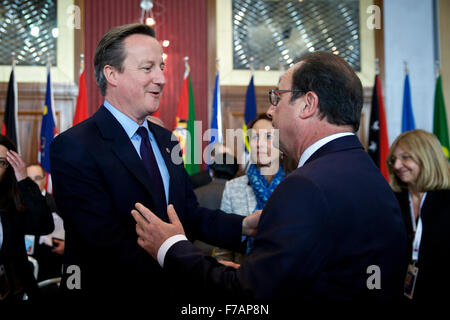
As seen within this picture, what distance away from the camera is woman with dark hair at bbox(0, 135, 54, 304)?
2176 mm

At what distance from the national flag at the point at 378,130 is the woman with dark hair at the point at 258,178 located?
2.69 m

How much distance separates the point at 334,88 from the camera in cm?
123

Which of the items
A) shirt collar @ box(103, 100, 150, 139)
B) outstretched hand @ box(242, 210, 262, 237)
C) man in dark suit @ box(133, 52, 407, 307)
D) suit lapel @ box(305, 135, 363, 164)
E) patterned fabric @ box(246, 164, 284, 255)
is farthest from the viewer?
patterned fabric @ box(246, 164, 284, 255)

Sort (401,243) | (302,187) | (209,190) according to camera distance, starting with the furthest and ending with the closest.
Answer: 1. (209,190)
2. (401,243)
3. (302,187)

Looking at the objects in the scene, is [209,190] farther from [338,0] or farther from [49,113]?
[338,0]

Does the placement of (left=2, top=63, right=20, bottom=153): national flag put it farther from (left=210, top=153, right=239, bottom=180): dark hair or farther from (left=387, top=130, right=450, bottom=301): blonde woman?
(left=387, top=130, right=450, bottom=301): blonde woman

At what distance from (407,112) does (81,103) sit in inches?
165

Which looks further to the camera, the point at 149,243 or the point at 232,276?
the point at 149,243

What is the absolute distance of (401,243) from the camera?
1.17 metres

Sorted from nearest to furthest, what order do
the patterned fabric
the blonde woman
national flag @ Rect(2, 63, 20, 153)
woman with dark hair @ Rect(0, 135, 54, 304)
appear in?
woman with dark hair @ Rect(0, 135, 54, 304) → the blonde woman → the patterned fabric → national flag @ Rect(2, 63, 20, 153)

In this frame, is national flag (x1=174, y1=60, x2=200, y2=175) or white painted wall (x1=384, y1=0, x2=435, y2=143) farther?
white painted wall (x1=384, y1=0, x2=435, y2=143)

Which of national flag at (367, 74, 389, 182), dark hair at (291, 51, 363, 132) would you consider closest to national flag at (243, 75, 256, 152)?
national flag at (367, 74, 389, 182)
